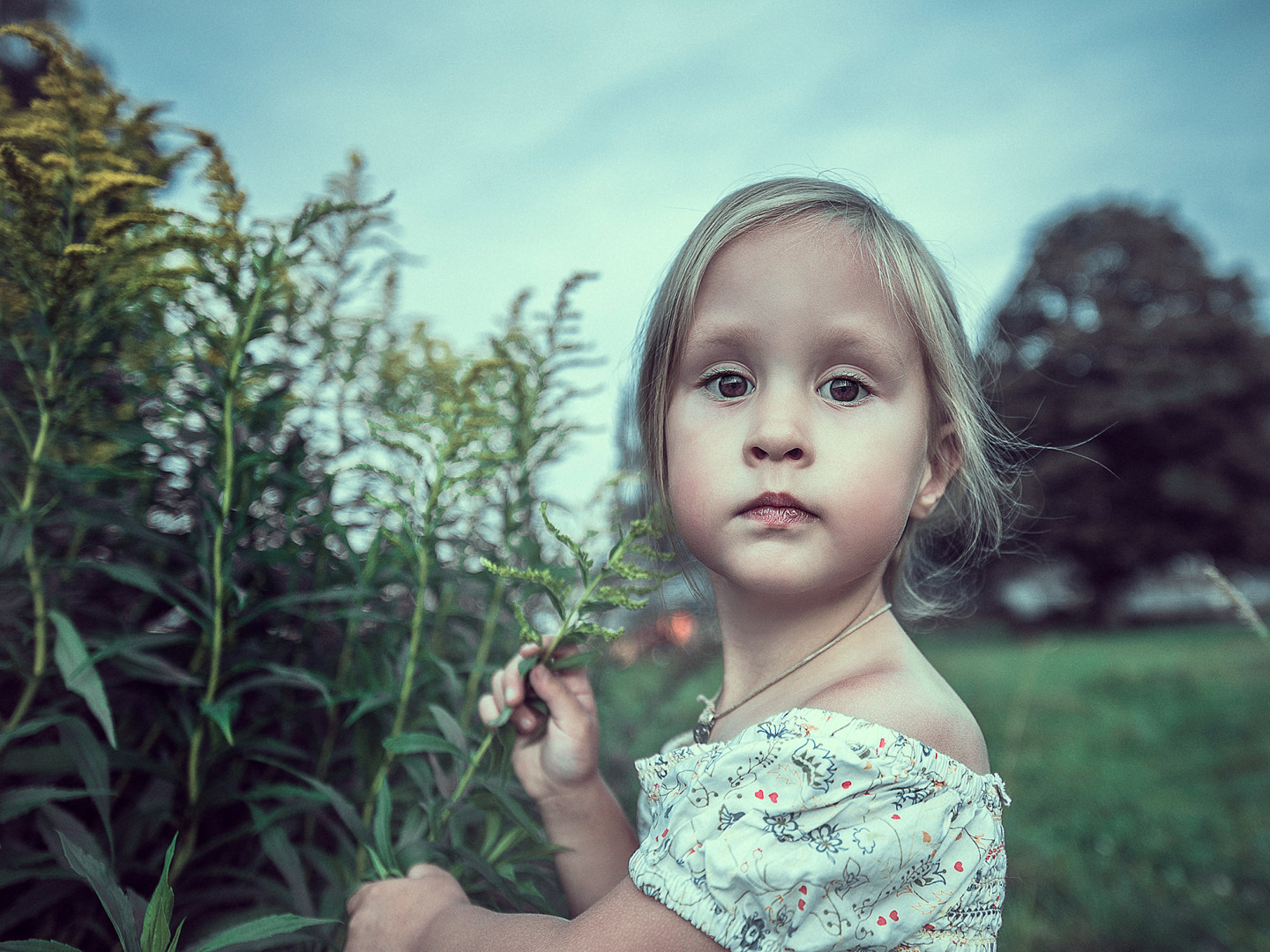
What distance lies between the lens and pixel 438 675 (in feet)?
5.23

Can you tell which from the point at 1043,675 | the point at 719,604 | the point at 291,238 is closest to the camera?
the point at 291,238

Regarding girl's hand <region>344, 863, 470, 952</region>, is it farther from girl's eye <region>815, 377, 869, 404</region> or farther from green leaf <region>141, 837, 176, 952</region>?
girl's eye <region>815, 377, 869, 404</region>

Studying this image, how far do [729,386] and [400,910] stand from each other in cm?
97

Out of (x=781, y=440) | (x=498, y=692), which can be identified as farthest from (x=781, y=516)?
(x=498, y=692)

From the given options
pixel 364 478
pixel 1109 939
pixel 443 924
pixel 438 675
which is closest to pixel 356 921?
pixel 443 924

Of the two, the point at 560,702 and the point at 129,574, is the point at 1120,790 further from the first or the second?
the point at 129,574

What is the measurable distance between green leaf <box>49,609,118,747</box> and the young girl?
0.47 meters

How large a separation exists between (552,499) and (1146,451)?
2352 cm

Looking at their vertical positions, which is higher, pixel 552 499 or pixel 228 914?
Result: pixel 552 499

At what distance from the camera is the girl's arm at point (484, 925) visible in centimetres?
107

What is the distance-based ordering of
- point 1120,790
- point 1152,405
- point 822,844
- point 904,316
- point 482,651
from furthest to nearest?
point 1152,405
point 1120,790
point 482,651
point 904,316
point 822,844

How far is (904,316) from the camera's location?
1.39m

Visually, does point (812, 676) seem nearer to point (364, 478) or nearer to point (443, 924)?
point (443, 924)

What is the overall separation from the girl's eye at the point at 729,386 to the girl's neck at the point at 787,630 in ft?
1.16
